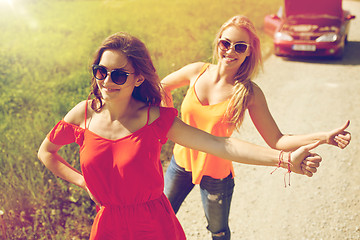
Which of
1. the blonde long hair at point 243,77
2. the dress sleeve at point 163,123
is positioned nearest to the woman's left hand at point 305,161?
the dress sleeve at point 163,123

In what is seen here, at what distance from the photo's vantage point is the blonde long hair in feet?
8.73

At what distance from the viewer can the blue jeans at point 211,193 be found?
112 inches

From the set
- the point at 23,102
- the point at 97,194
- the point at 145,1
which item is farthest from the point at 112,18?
the point at 97,194

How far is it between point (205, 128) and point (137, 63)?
2.80 ft

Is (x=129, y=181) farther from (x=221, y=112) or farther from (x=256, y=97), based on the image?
(x=256, y=97)

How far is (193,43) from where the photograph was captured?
9.27 m

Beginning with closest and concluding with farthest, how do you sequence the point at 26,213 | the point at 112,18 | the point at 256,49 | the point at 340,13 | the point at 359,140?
the point at 256,49 → the point at 26,213 → the point at 359,140 → the point at 340,13 → the point at 112,18

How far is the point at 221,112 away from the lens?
8.95 feet

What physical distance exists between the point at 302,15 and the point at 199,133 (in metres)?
9.31

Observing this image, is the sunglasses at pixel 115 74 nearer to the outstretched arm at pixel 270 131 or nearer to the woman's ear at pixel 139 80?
the woman's ear at pixel 139 80

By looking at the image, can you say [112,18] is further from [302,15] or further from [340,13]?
[340,13]

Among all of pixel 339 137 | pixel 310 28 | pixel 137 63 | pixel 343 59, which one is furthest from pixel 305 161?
pixel 343 59

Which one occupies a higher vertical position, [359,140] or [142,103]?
[142,103]

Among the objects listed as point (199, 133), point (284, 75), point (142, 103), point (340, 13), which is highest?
point (142, 103)
